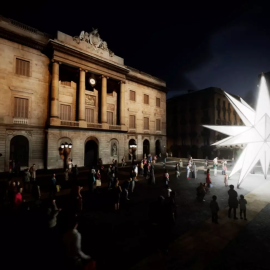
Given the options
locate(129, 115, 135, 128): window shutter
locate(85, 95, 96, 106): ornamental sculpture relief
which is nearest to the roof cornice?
locate(85, 95, 96, 106): ornamental sculpture relief

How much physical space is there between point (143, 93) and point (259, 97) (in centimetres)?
2446

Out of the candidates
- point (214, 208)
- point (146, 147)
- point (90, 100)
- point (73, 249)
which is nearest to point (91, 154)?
point (90, 100)

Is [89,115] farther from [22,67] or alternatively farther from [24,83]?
[22,67]

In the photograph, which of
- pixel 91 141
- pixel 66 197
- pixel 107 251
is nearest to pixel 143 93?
pixel 91 141

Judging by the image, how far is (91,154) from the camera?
1033 inches

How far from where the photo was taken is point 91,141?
2666 cm

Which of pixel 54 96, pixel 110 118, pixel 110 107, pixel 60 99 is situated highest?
pixel 110 107

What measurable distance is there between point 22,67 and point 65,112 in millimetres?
7305

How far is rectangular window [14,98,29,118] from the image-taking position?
20031mm

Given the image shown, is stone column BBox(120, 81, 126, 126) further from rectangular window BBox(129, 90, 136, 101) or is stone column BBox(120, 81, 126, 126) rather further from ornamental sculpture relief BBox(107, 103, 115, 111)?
rectangular window BBox(129, 90, 136, 101)

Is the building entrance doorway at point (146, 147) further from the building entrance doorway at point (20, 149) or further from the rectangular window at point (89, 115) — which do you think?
the building entrance doorway at point (20, 149)

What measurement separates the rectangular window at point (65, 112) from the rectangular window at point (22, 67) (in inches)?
223

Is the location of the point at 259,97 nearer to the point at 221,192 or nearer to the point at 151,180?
the point at 221,192

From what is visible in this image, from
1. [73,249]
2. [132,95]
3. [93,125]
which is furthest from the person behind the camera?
[132,95]
